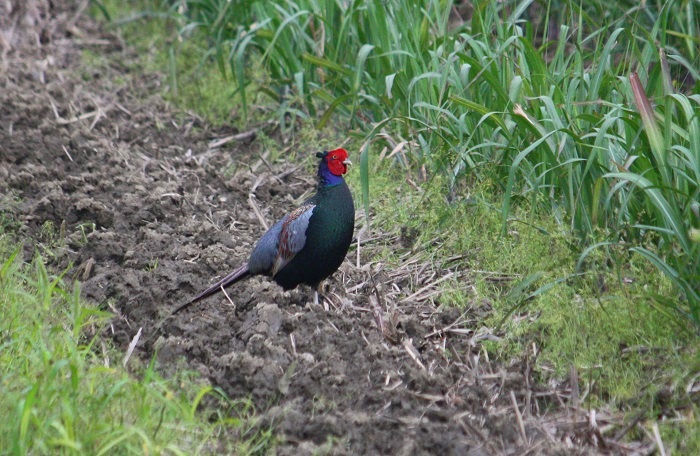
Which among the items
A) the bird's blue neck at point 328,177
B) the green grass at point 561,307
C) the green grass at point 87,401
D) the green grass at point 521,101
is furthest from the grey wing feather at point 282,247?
the green grass at point 87,401

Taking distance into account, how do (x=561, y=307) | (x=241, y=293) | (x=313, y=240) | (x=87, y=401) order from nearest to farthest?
1. (x=87, y=401)
2. (x=561, y=307)
3. (x=313, y=240)
4. (x=241, y=293)

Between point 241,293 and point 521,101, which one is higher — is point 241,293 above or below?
below

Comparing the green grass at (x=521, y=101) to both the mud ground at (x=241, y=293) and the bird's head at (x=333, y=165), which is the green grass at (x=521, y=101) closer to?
the bird's head at (x=333, y=165)

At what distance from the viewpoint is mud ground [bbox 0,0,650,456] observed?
321 centimetres

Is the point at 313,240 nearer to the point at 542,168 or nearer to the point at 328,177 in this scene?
the point at 328,177

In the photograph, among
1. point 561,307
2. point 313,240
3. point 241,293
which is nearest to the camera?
point 561,307

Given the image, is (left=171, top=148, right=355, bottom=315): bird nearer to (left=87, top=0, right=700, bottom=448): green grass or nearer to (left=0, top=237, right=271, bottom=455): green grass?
(left=87, top=0, right=700, bottom=448): green grass

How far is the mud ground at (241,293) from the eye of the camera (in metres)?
3.21

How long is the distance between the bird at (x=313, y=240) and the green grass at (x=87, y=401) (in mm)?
673

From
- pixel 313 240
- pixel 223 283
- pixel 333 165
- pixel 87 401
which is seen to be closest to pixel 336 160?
pixel 333 165

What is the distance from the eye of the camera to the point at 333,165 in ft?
14.0

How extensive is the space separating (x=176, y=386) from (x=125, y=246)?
1380mm

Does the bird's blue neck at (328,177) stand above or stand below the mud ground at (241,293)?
above

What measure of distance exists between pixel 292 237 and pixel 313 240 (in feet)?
0.40
